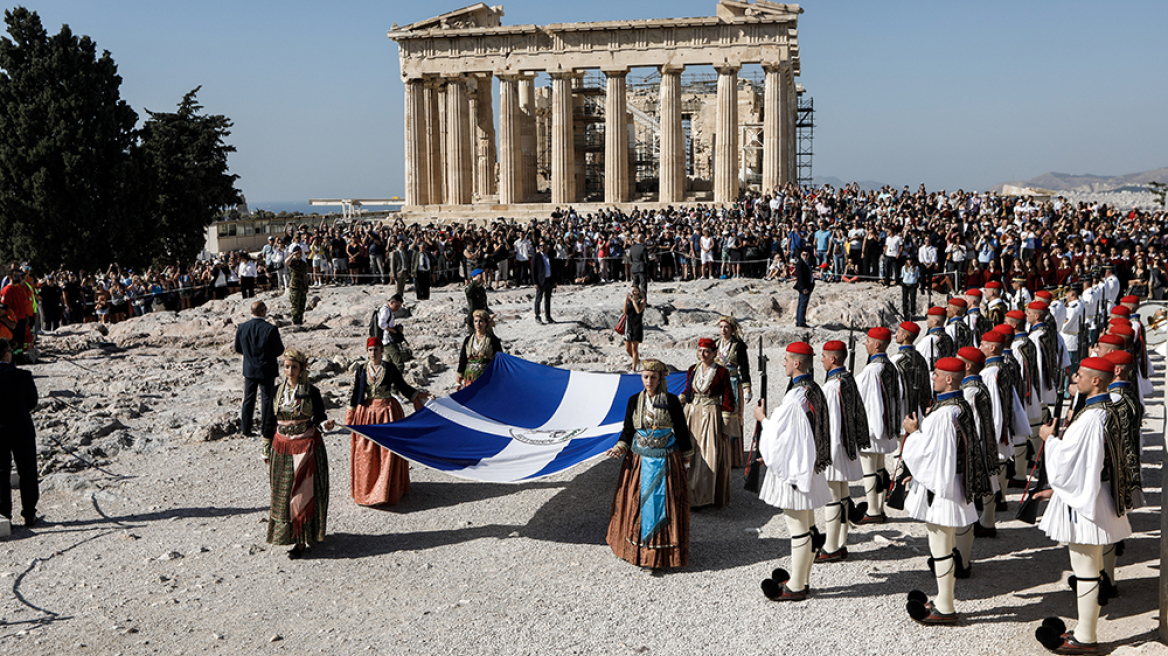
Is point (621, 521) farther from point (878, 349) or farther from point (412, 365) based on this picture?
point (412, 365)

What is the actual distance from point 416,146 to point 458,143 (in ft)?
7.47

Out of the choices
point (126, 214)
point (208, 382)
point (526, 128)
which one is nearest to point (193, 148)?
point (126, 214)

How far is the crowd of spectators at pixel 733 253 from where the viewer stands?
2322cm

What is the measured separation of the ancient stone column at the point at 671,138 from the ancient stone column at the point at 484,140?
12.1m

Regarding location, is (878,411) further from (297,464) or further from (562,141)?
(562,141)

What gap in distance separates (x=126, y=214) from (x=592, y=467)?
99.2 ft

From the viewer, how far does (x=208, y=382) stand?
53.5 feet

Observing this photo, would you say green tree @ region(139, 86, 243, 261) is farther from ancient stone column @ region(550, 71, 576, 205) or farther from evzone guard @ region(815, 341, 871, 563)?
evzone guard @ region(815, 341, 871, 563)

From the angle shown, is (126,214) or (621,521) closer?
(621,521)

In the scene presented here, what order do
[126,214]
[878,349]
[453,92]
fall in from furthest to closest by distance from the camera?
[453,92] < [126,214] < [878,349]

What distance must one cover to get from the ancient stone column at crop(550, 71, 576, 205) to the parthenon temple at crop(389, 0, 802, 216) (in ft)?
0.15

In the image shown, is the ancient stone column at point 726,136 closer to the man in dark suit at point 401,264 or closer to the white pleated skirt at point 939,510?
the man in dark suit at point 401,264

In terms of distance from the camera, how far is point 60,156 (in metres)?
33.9

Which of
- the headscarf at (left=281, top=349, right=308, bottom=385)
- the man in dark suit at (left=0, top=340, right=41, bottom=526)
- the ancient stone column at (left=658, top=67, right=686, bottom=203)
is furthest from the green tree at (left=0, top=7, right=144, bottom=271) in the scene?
the headscarf at (left=281, top=349, right=308, bottom=385)
